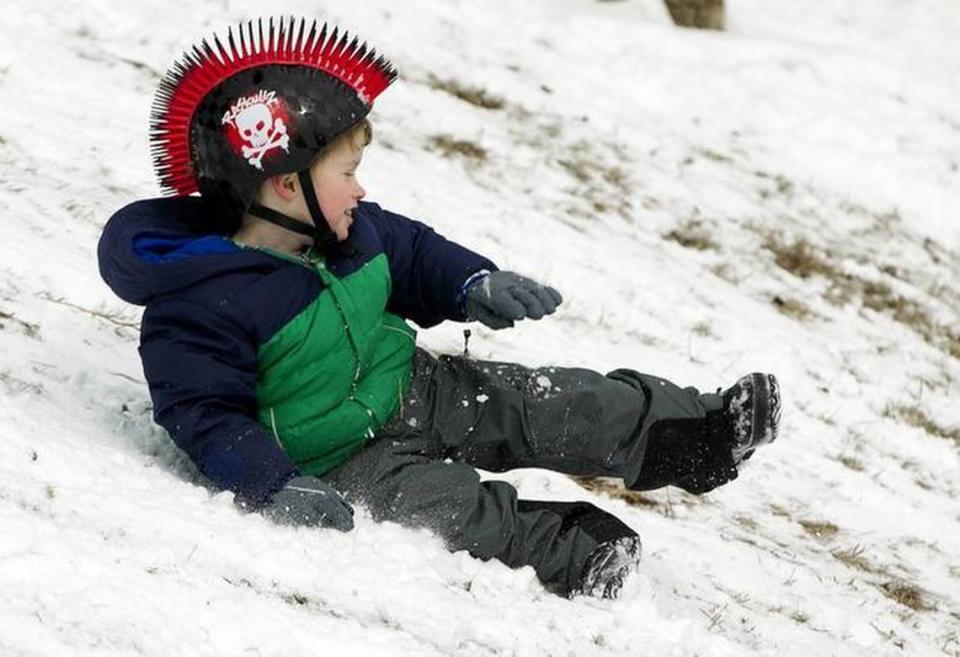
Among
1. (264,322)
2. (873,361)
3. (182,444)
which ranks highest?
(264,322)

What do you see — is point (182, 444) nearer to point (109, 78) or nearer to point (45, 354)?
point (45, 354)

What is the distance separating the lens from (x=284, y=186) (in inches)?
161

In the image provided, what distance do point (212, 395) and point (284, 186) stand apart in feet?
2.31

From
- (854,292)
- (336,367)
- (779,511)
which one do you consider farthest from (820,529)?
(854,292)

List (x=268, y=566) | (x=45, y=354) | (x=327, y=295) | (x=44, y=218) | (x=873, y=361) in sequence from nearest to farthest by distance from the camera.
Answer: (x=268, y=566), (x=327, y=295), (x=45, y=354), (x=44, y=218), (x=873, y=361)

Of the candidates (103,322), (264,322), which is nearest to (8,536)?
(264,322)

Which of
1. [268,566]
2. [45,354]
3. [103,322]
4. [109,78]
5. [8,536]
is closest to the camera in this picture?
[8,536]

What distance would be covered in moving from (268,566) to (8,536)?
2.01 ft

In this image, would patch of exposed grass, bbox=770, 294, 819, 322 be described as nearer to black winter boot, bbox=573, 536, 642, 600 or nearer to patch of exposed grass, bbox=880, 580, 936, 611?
patch of exposed grass, bbox=880, 580, 936, 611

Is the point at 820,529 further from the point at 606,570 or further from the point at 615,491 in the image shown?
the point at 606,570

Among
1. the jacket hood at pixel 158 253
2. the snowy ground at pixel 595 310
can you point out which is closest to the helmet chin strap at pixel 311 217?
the jacket hood at pixel 158 253

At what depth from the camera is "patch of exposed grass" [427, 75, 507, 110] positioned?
994 centimetres

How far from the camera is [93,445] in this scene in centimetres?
385

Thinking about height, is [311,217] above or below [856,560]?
above
